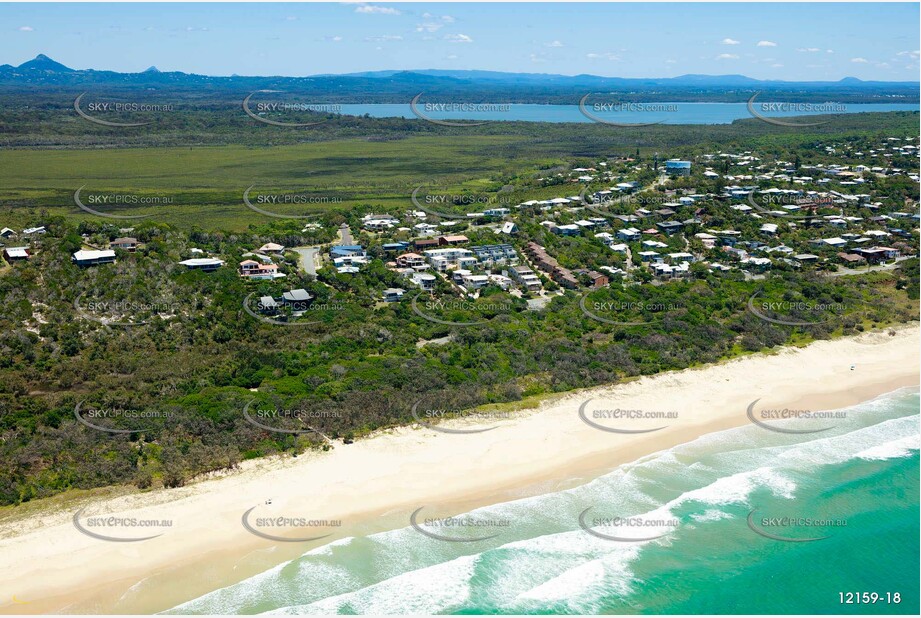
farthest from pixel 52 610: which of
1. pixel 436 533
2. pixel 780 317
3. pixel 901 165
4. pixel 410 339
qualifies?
pixel 901 165

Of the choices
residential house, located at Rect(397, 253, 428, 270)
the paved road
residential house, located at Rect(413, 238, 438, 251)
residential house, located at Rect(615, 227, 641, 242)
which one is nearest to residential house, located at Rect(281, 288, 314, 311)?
the paved road

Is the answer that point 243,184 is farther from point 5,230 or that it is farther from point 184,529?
point 184,529

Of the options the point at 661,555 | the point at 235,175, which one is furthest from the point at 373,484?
the point at 235,175

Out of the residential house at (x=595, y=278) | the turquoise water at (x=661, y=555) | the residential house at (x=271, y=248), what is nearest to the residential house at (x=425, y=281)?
the residential house at (x=595, y=278)

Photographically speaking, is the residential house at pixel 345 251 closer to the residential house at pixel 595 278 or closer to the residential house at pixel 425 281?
the residential house at pixel 425 281

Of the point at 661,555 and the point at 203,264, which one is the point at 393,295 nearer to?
the point at 203,264
